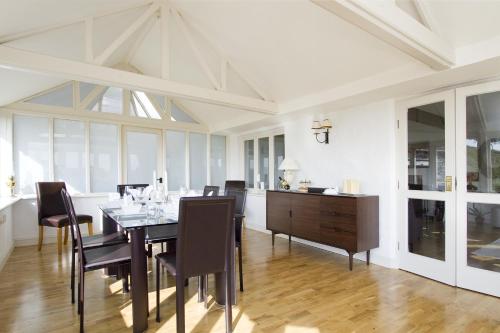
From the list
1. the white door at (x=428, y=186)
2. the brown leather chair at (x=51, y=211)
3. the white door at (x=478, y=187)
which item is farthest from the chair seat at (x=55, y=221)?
the white door at (x=478, y=187)

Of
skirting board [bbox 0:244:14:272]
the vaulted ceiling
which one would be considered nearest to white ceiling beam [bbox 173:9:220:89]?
the vaulted ceiling

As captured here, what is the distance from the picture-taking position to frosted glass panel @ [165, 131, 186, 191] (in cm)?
623

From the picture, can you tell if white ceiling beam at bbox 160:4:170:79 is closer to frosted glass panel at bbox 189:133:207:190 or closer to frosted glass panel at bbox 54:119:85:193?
frosted glass panel at bbox 54:119:85:193

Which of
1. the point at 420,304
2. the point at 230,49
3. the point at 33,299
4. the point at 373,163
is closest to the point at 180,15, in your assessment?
the point at 230,49

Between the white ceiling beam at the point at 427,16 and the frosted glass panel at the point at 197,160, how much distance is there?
201 inches

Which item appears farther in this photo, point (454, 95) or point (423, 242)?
point (423, 242)

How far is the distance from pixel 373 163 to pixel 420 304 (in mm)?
1823

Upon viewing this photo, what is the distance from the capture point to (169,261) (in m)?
2.25

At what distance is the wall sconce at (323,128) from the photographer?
4.32 m

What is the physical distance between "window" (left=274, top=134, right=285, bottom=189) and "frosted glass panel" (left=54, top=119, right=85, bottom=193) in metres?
3.71

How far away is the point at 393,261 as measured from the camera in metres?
3.60

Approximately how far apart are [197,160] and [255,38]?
3592 millimetres

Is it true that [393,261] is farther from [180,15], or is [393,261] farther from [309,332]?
[180,15]

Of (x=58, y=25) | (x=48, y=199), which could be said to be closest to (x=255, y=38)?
(x=58, y=25)
